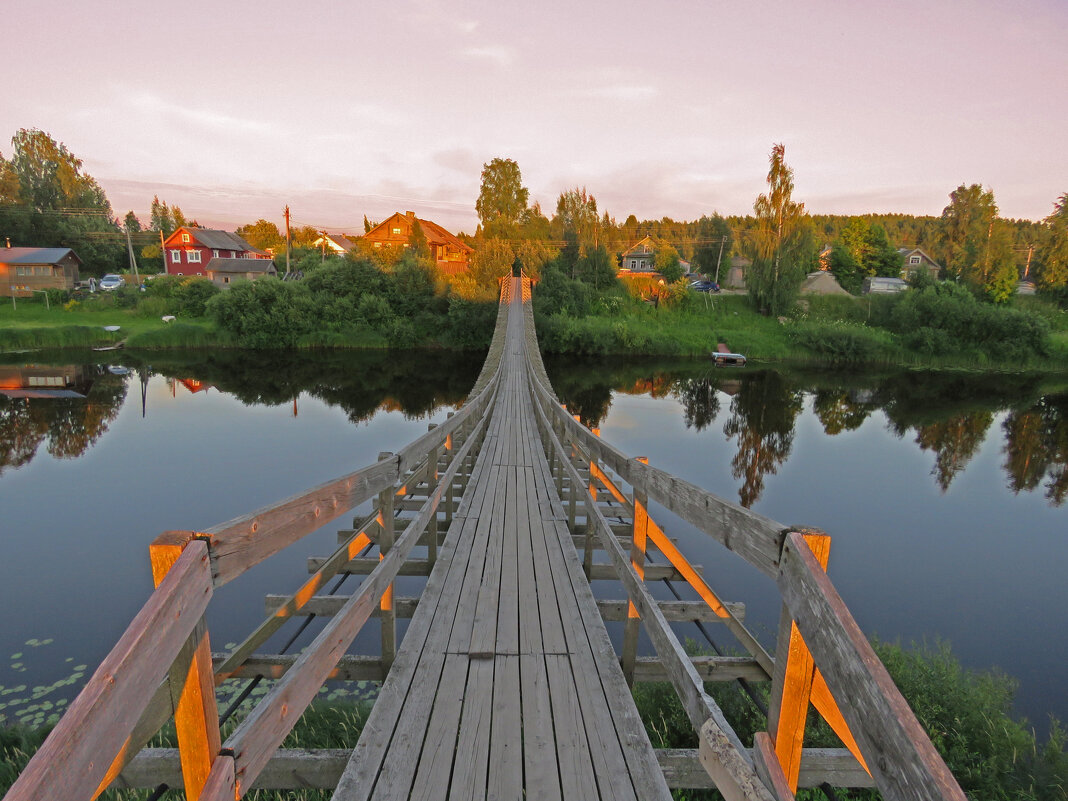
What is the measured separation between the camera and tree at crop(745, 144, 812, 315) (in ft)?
124

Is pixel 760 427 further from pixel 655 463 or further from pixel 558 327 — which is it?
pixel 558 327

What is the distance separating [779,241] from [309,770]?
42.7m

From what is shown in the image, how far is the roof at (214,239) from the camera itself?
50.7 m

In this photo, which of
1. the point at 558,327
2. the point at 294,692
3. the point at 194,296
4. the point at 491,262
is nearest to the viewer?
the point at 294,692

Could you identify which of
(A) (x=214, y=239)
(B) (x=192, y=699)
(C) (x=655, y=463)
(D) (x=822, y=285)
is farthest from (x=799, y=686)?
(A) (x=214, y=239)

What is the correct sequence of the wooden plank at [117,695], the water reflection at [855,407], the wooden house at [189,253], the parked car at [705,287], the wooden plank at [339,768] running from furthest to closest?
the wooden house at [189,253]
the parked car at [705,287]
the water reflection at [855,407]
the wooden plank at [339,768]
the wooden plank at [117,695]

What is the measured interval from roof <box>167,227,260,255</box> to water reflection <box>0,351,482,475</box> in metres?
24.6

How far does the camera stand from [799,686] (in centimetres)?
178

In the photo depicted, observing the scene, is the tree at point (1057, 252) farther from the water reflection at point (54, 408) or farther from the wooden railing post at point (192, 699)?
the water reflection at point (54, 408)

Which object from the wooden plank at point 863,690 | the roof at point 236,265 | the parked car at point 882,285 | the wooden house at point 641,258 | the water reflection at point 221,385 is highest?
the wooden house at point 641,258

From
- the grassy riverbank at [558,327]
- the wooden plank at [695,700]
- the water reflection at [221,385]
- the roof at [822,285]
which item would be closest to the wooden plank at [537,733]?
the wooden plank at [695,700]

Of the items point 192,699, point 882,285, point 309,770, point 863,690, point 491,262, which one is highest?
point 491,262

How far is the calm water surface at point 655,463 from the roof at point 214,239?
26.2 metres

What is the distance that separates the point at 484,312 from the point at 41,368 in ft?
76.8
